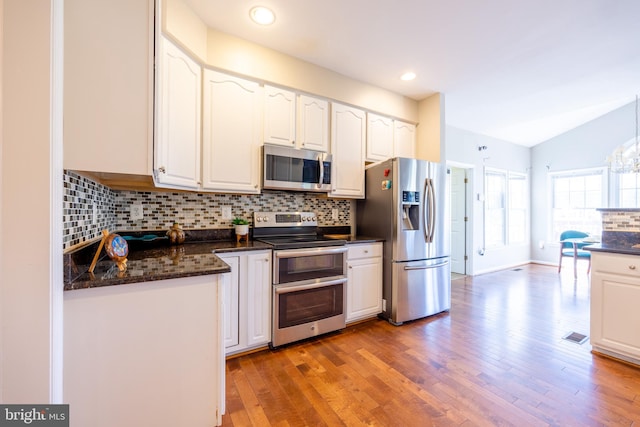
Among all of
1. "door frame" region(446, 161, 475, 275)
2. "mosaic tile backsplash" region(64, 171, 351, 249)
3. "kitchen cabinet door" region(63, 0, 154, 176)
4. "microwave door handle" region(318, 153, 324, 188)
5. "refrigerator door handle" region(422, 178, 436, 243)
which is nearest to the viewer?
"kitchen cabinet door" region(63, 0, 154, 176)

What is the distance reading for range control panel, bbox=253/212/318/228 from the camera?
2.61m

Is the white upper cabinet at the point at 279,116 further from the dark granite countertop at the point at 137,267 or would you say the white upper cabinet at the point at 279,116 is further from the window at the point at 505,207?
the window at the point at 505,207

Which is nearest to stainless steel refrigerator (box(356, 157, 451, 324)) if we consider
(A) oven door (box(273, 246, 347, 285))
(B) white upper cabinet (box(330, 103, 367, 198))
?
(B) white upper cabinet (box(330, 103, 367, 198))

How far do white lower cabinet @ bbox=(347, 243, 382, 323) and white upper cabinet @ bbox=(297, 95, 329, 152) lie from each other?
109cm

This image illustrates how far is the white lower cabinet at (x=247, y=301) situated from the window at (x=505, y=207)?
4671mm

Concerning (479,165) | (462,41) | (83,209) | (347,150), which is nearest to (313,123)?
(347,150)

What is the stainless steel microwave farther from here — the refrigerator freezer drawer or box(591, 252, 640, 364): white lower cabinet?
box(591, 252, 640, 364): white lower cabinet

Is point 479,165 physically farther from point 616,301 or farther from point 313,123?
point 313,123

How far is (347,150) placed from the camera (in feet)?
9.45

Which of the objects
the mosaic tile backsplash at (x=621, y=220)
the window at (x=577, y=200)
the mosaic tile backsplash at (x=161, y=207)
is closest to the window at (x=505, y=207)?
the window at (x=577, y=200)

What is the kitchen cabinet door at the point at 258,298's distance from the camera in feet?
6.83

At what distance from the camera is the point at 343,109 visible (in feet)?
9.32

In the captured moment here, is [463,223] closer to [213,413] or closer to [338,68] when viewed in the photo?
[338,68]

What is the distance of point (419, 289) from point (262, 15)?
114 inches
